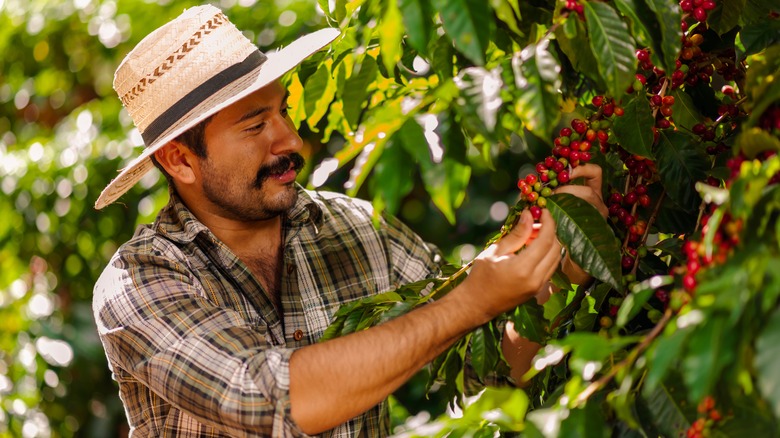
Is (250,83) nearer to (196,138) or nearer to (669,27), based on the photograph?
(196,138)

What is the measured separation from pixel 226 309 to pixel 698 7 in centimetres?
92

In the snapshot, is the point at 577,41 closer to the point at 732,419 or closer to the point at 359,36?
the point at 359,36

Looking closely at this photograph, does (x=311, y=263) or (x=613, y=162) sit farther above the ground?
(x=613, y=162)

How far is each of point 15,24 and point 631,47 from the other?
11.0ft

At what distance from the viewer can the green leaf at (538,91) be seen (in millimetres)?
1076

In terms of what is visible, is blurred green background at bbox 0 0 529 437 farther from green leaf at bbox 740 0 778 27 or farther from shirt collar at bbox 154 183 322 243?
green leaf at bbox 740 0 778 27

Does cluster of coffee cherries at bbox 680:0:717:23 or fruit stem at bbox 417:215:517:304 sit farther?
fruit stem at bbox 417:215:517:304

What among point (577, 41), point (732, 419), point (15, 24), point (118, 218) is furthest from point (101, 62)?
point (732, 419)

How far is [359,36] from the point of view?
4.59 feet

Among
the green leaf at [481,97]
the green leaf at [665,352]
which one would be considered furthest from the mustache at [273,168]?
the green leaf at [665,352]

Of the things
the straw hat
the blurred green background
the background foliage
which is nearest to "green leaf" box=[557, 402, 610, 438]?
the background foliage

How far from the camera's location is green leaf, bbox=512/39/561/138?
1.08 metres

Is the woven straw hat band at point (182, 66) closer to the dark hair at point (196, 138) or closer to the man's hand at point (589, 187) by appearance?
the dark hair at point (196, 138)

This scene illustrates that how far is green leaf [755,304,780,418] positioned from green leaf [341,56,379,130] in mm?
651
